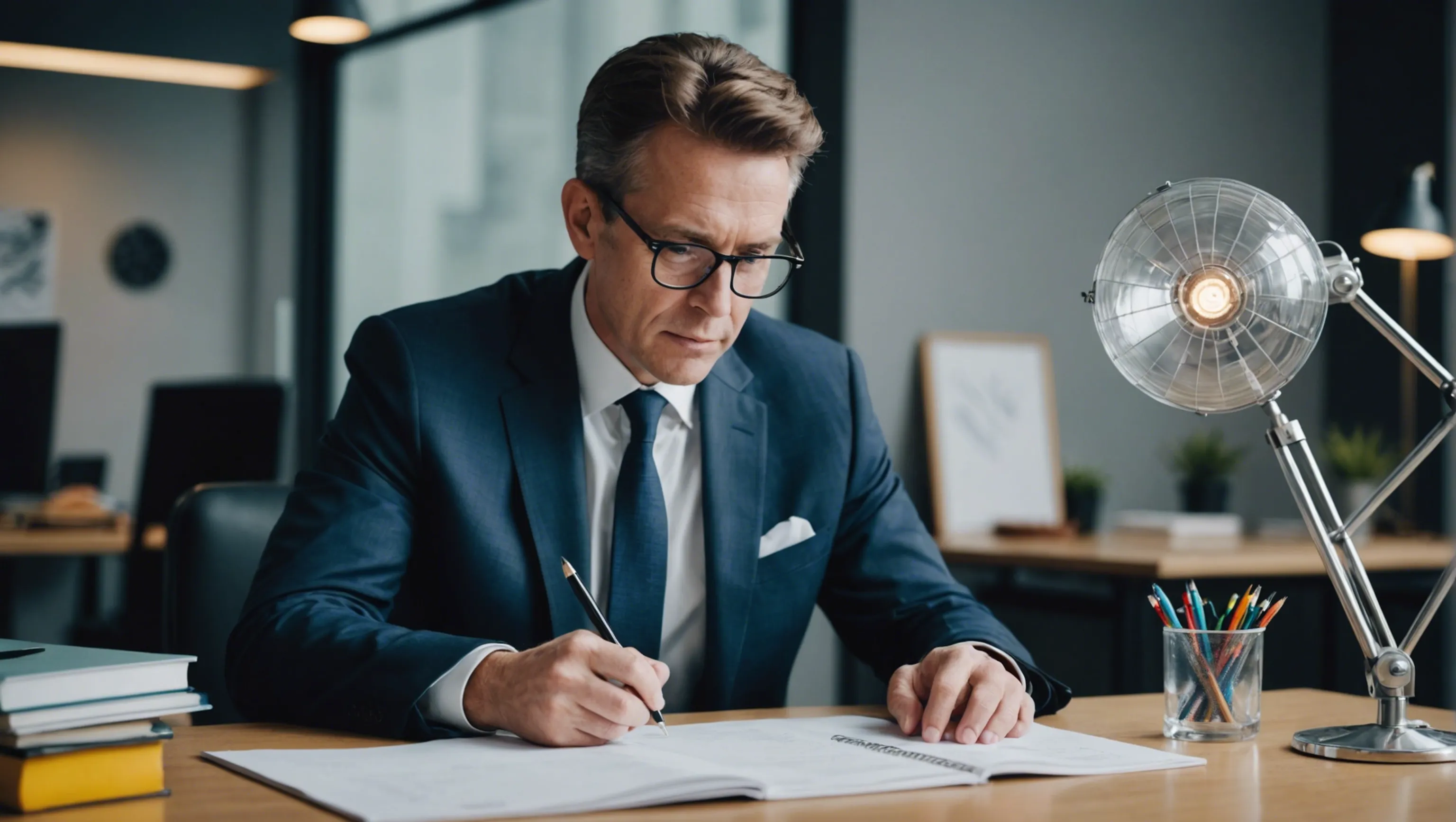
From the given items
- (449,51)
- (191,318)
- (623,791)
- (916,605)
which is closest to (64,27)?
(191,318)

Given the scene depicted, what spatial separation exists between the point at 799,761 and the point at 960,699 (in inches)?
9.9

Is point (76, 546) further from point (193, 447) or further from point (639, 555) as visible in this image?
point (639, 555)

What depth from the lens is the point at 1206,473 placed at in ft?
12.0

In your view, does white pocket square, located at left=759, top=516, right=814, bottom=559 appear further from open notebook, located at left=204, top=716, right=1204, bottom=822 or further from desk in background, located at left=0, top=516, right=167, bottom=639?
desk in background, located at left=0, top=516, right=167, bottom=639

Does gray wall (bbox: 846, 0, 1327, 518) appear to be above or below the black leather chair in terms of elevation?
above

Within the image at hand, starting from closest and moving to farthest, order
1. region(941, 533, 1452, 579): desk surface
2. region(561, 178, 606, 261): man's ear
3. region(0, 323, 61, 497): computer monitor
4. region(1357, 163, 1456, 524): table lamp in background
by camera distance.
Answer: region(561, 178, 606, 261): man's ear, region(941, 533, 1452, 579): desk surface, region(1357, 163, 1456, 524): table lamp in background, region(0, 323, 61, 497): computer monitor

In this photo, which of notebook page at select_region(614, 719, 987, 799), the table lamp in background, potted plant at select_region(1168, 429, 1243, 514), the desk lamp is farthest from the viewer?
potted plant at select_region(1168, 429, 1243, 514)

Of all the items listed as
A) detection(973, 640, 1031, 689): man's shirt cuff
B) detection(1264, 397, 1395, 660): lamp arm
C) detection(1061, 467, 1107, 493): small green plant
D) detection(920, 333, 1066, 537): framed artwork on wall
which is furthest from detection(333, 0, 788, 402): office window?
detection(1264, 397, 1395, 660): lamp arm

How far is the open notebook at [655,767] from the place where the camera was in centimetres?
96

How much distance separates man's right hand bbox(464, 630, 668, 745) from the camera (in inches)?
44.7

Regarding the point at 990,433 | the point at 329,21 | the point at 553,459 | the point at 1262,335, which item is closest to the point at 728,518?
the point at 553,459

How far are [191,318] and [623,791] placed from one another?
6.13 meters

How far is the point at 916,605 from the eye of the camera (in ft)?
5.57

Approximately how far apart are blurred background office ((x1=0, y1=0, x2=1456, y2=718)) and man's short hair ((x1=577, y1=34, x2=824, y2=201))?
72 cm
